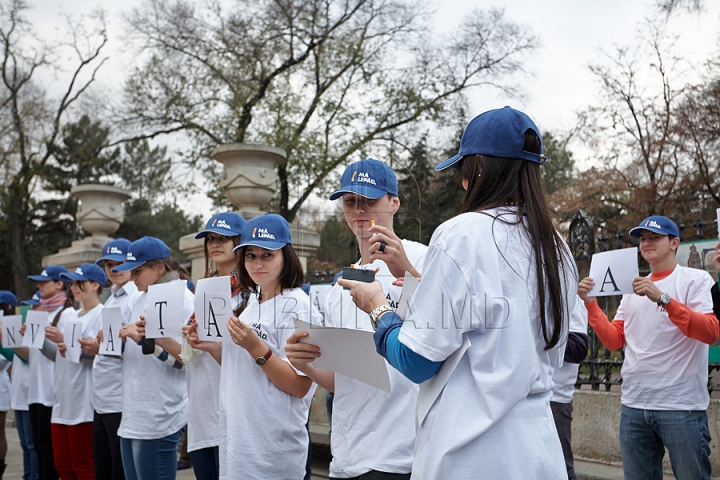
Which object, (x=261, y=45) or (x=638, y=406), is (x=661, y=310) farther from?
(x=261, y=45)

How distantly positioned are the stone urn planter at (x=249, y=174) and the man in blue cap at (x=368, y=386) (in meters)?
5.20

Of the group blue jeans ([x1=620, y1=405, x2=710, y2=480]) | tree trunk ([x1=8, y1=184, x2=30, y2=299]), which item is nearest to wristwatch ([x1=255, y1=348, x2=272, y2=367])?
blue jeans ([x1=620, y1=405, x2=710, y2=480])

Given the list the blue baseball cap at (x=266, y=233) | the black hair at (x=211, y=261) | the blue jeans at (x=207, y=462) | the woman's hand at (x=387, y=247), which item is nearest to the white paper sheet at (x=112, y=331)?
the black hair at (x=211, y=261)

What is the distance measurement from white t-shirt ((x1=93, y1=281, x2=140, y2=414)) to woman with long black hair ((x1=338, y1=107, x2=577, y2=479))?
141 inches

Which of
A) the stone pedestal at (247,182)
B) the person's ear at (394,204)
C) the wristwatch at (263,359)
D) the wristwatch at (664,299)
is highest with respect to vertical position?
the stone pedestal at (247,182)

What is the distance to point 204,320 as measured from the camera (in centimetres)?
375

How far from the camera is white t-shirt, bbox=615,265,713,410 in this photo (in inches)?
168

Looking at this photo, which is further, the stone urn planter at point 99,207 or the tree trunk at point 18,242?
the tree trunk at point 18,242

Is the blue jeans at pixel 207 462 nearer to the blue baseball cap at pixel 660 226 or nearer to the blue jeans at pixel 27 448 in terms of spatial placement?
the blue baseball cap at pixel 660 226

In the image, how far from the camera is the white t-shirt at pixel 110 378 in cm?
505

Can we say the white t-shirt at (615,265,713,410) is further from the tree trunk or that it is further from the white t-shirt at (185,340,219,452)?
the tree trunk

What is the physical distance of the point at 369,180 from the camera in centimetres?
316

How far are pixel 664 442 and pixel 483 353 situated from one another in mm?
2903

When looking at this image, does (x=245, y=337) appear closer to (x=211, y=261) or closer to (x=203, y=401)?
(x=203, y=401)
